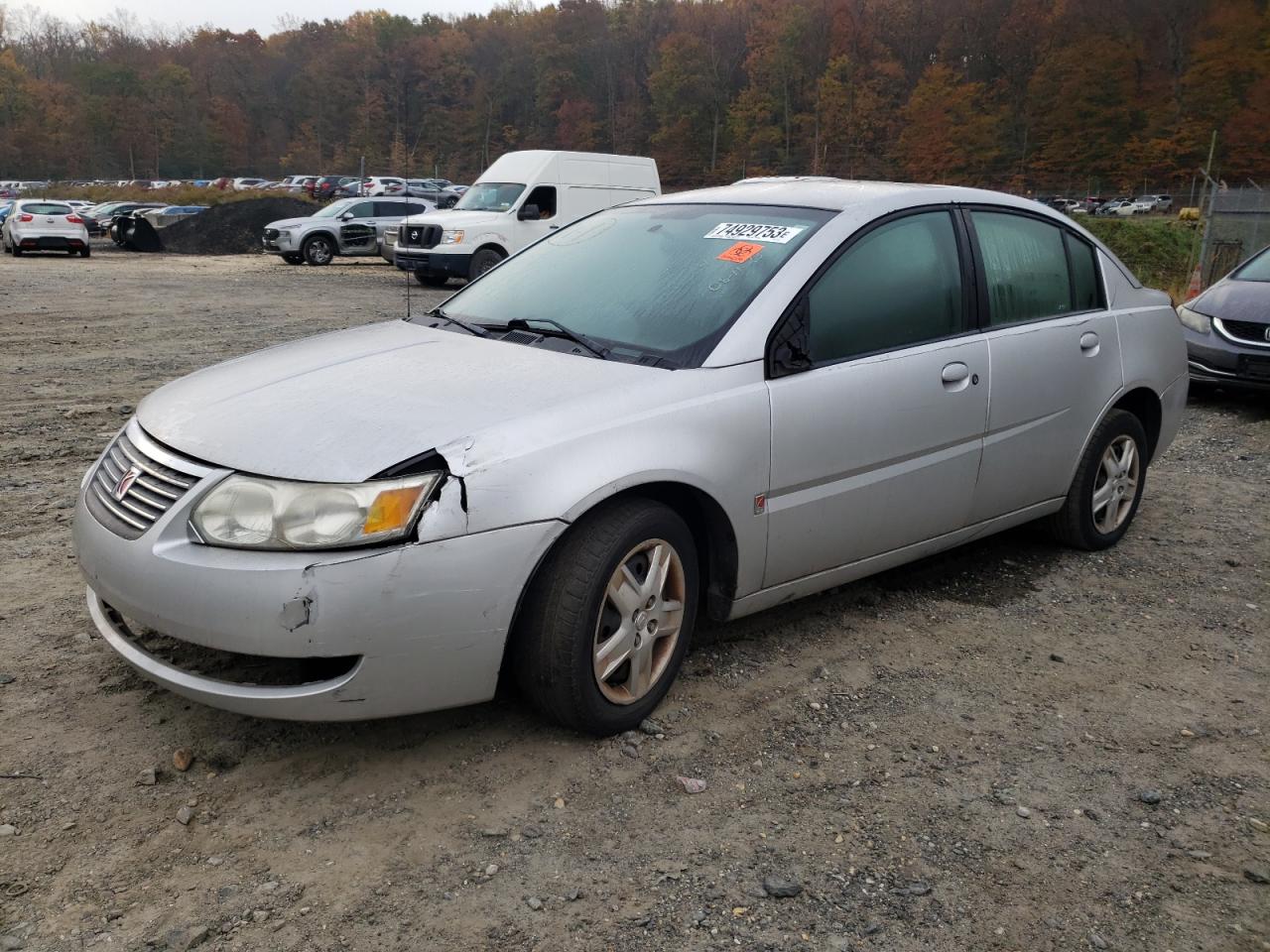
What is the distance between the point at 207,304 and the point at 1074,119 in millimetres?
68538

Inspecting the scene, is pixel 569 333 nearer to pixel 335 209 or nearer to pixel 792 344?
pixel 792 344

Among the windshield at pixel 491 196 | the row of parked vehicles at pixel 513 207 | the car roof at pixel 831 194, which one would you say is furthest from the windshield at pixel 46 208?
the car roof at pixel 831 194

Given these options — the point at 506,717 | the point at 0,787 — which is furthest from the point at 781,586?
the point at 0,787

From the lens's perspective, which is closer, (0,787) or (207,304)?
(0,787)

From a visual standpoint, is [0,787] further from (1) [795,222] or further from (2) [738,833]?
(1) [795,222]

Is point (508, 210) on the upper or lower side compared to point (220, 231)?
upper

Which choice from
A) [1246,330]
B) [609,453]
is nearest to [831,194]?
[609,453]

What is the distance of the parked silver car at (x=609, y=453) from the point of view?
2.71 meters

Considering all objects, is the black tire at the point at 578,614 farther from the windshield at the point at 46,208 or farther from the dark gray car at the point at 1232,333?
the windshield at the point at 46,208

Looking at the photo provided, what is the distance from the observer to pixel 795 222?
3.83m

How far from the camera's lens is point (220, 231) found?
2984cm

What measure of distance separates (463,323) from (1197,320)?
7.14 meters

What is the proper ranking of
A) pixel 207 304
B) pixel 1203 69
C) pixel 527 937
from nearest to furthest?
pixel 527 937, pixel 207 304, pixel 1203 69

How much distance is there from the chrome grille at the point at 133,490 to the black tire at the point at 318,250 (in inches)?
920
